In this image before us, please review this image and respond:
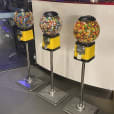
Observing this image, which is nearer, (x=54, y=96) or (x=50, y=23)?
(x=50, y=23)

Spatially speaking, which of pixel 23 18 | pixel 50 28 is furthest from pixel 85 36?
pixel 23 18

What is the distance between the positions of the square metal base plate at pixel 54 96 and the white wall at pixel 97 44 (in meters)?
0.27

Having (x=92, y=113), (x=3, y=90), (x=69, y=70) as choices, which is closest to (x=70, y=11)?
(x=69, y=70)

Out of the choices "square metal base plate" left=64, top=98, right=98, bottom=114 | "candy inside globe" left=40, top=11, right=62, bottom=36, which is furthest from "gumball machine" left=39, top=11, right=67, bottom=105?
"square metal base plate" left=64, top=98, right=98, bottom=114

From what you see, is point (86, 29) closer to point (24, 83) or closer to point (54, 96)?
point (54, 96)

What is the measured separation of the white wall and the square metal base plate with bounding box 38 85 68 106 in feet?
0.90

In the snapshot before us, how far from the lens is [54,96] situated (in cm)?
208

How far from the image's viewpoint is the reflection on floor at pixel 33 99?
1.89 meters

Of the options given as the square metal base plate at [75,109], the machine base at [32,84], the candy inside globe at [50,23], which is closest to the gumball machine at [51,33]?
the candy inside globe at [50,23]

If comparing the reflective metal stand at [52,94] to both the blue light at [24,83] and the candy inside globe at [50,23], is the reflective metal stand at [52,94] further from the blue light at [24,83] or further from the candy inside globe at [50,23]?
the candy inside globe at [50,23]

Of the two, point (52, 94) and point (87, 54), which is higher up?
point (87, 54)

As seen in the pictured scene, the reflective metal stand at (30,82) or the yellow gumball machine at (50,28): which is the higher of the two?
the yellow gumball machine at (50,28)

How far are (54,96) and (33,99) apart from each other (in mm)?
275

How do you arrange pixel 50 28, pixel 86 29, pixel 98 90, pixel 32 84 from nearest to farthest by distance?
pixel 86 29, pixel 50 28, pixel 98 90, pixel 32 84
